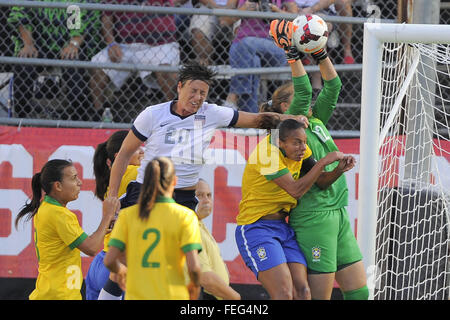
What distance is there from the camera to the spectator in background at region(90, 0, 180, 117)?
722 cm

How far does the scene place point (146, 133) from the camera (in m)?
4.79

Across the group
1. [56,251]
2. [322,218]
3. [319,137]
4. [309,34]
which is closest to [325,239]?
[322,218]

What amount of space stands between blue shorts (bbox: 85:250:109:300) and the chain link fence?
204cm

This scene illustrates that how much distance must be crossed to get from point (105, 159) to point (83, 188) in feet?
4.37

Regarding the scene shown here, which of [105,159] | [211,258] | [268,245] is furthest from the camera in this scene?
[105,159]

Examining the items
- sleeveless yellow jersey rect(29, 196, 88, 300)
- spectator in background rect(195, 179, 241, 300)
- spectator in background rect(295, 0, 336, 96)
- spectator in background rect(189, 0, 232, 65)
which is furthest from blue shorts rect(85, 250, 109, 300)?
spectator in background rect(295, 0, 336, 96)

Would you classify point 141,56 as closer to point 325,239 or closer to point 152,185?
point 325,239

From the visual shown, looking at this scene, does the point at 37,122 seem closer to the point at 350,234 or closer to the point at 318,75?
the point at 318,75

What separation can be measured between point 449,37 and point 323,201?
1411mm

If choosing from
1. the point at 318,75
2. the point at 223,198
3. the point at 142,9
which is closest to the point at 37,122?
the point at 142,9

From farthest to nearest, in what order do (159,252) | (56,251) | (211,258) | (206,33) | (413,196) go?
(206,33), (413,196), (56,251), (211,258), (159,252)

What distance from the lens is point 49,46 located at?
7371mm

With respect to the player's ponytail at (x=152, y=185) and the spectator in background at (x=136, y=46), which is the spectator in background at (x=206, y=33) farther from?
the player's ponytail at (x=152, y=185)
